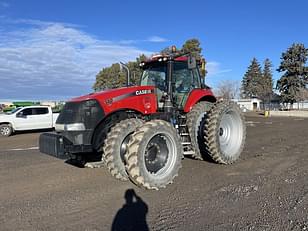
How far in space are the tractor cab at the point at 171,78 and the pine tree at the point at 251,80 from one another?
239 feet

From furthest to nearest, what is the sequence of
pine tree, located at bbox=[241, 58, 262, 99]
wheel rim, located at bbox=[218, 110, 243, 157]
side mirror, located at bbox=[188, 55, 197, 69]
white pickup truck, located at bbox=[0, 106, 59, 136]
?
pine tree, located at bbox=[241, 58, 262, 99]
white pickup truck, located at bbox=[0, 106, 59, 136]
wheel rim, located at bbox=[218, 110, 243, 157]
side mirror, located at bbox=[188, 55, 197, 69]

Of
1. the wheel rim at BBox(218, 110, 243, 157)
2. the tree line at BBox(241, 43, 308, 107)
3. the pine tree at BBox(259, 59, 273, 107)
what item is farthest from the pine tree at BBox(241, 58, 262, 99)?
the wheel rim at BBox(218, 110, 243, 157)

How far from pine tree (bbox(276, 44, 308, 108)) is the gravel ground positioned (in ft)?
161

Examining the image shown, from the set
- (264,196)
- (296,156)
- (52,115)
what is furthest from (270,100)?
(264,196)

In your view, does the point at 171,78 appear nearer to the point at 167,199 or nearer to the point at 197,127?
the point at 197,127

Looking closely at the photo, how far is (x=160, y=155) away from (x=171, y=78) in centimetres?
200

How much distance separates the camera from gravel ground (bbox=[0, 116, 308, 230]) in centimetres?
430

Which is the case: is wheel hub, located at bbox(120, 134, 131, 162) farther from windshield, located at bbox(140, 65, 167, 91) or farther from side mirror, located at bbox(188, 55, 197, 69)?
side mirror, located at bbox(188, 55, 197, 69)

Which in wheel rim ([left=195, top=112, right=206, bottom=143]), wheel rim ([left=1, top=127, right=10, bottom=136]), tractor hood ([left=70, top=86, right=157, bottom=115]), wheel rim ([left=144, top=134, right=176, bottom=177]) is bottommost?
wheel rim ([left=1, top=127, right=10, bottom=136])

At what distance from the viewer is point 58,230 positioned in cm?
414

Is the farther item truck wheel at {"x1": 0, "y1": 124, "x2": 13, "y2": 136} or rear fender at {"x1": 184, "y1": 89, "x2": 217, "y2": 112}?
truck wheel at {"x1": 0, "y1": 124, "x2": 13, "y2": 136}

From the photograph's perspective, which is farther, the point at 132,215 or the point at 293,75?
the point at 293,75

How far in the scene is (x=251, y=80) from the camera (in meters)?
80.9

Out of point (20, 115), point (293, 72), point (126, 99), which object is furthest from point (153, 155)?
point (293, 72)
